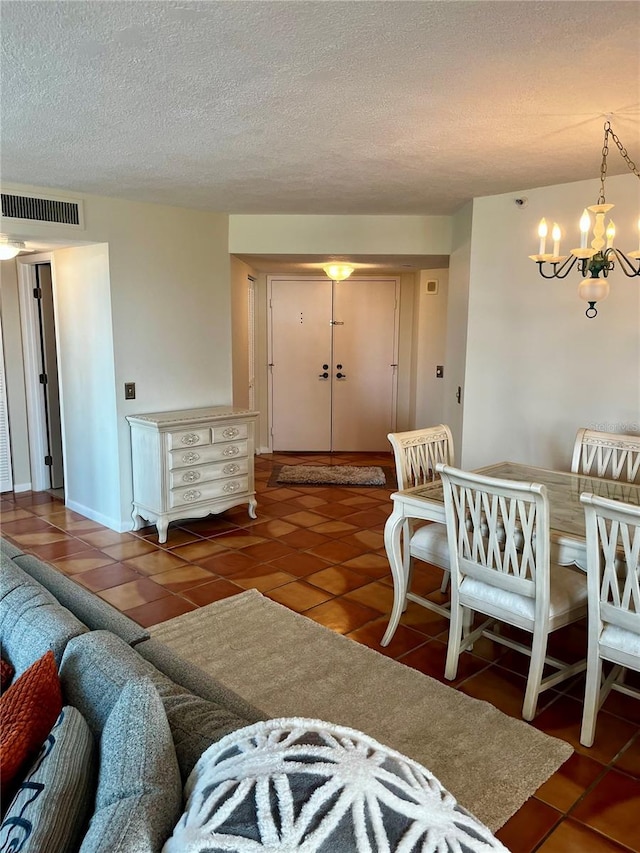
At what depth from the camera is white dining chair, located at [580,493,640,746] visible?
6.34ft

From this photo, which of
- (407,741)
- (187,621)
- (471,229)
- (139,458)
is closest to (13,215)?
(139,458)

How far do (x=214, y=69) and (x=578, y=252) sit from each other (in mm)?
1495

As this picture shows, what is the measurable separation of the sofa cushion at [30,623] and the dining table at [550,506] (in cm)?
159

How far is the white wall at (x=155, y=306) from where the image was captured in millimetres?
4168

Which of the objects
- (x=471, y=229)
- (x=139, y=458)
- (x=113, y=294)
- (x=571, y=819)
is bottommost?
(x=571, y=819)

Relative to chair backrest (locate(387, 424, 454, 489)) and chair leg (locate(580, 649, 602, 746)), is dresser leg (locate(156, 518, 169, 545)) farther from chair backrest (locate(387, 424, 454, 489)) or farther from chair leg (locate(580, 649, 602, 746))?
chair leg (locate(580, 649, 602, 746))

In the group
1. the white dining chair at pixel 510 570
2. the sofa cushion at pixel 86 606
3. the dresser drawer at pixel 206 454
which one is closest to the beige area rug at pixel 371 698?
the white dining chair at pixel 510 570

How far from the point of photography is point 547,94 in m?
2.20

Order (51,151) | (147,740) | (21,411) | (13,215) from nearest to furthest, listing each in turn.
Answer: (147,740) < (51,151) < (13,215) < (21,411)

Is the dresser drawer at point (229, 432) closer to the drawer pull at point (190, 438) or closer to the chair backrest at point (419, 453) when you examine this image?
the drawer pull at point (190, 438)

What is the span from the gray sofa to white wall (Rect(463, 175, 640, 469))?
10.1ft

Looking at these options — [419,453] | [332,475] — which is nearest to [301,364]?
[332,475]

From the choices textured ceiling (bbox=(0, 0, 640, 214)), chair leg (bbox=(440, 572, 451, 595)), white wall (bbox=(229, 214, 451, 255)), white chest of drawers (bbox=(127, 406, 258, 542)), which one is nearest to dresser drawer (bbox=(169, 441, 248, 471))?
white chest of drawers (bbox=(127, 406, 258, 542))

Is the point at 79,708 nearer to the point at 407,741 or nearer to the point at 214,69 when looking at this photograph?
the point at 407,741
